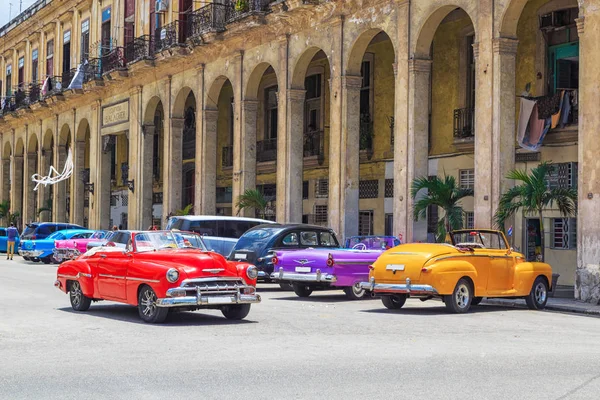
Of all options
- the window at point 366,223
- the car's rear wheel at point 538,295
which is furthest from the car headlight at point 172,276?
the window at point 366,223

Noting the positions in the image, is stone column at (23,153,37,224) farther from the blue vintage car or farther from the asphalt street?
the asphalt street

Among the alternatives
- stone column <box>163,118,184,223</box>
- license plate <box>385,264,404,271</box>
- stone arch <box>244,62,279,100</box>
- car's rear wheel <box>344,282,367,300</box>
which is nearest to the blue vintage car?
stone column <box>163,118,184,223</box>

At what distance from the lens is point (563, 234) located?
22688mm

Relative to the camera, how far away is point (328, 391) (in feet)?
26.3

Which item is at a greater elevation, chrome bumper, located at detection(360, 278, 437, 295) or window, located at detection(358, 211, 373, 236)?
window, located at detection(358, 211, 373, 236)

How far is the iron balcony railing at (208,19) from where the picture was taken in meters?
30.2

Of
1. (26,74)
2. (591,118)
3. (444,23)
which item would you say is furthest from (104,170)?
(591,118)

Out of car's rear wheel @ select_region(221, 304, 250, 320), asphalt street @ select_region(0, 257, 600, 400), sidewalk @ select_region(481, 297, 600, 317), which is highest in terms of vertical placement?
car's rear wheel @ select_region(221, 304, 250, 320)

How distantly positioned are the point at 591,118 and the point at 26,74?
39.0 m

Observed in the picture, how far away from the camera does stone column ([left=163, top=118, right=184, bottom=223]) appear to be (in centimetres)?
3459

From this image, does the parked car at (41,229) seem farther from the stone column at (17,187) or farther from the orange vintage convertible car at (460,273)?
the orange vintage convertible car at (460,273)

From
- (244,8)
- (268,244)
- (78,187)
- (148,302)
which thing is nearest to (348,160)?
(268,244)

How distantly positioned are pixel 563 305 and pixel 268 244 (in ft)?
19.6

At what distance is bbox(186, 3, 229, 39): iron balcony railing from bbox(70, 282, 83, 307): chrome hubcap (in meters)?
16.1
